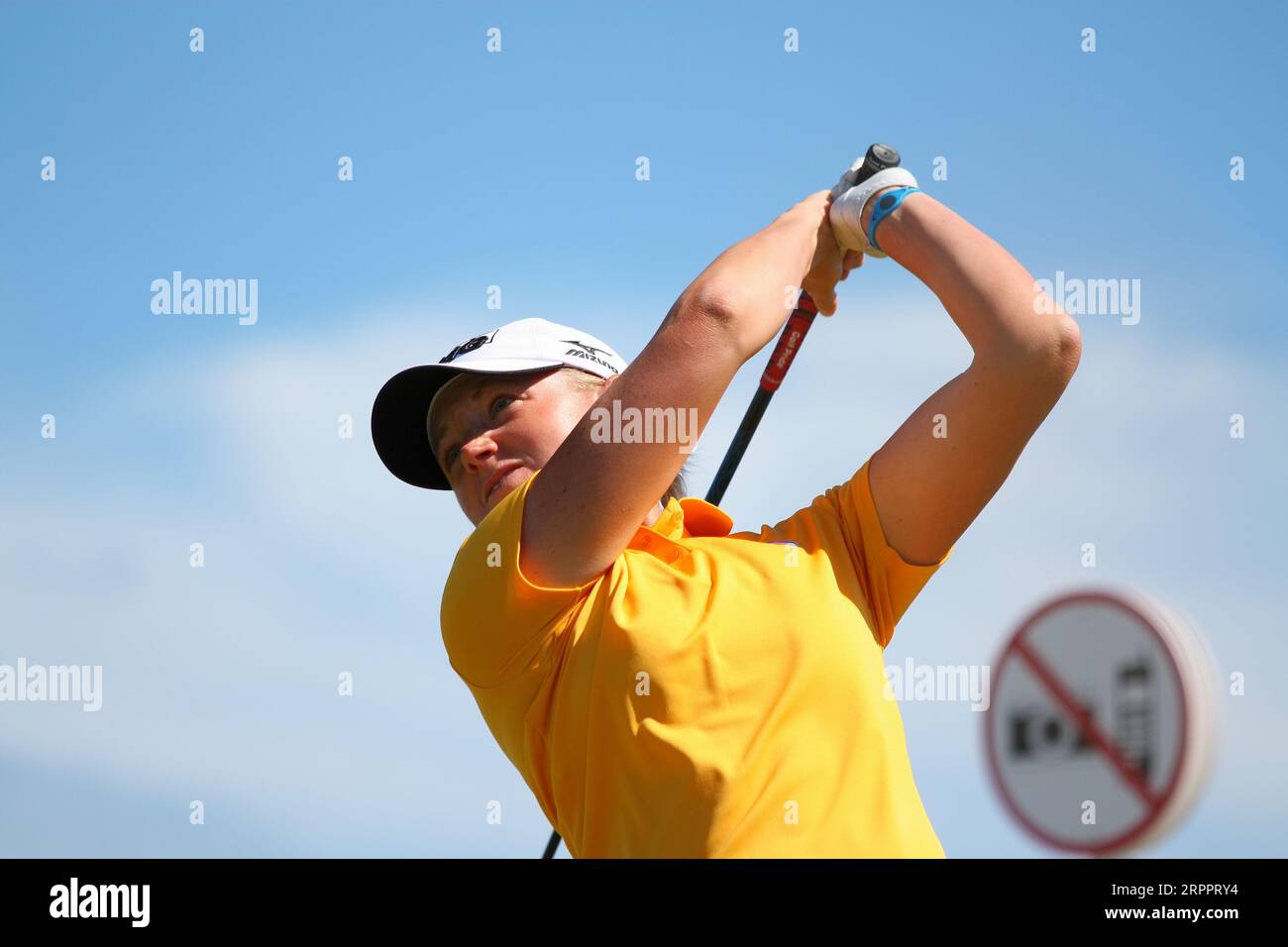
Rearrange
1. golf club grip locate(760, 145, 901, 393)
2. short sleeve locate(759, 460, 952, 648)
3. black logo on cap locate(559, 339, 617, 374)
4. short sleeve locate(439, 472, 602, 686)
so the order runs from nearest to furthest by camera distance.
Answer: short sleeve locate(439, 472, 602, 686), short sleeve locate(759, 460, 952, 648), black logo on cap locate(559, 339, 617, 374), golf club grip locate(760, 145, 901, 393)

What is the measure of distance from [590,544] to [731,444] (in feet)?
4.73

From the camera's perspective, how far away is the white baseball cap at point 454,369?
3.20m

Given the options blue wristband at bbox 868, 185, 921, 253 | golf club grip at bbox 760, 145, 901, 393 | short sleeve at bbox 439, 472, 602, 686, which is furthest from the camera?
golf club grip at bbox 760, 145, 901, 393

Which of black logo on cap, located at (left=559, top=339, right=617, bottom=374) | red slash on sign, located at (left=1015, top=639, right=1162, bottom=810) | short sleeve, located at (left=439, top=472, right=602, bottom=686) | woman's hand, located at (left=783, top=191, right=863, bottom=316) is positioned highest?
woman's hand, located at (left=783, top=191, right=863, bottom=316)

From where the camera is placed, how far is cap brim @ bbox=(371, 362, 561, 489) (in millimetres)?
3287

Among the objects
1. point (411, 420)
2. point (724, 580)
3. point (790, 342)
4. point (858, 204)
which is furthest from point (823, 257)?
point (411, 420)

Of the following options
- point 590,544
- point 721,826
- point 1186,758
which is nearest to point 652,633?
point 590,544

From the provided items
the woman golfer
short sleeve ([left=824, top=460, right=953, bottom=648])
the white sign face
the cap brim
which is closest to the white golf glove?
the woman golfer

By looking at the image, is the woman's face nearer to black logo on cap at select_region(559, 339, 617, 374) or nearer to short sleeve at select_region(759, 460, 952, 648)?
black logo on cap at select_region(559, 339, 617, 374)

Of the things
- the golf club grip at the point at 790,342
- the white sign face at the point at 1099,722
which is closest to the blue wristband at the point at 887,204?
the golf club grip at the point at 790,342
